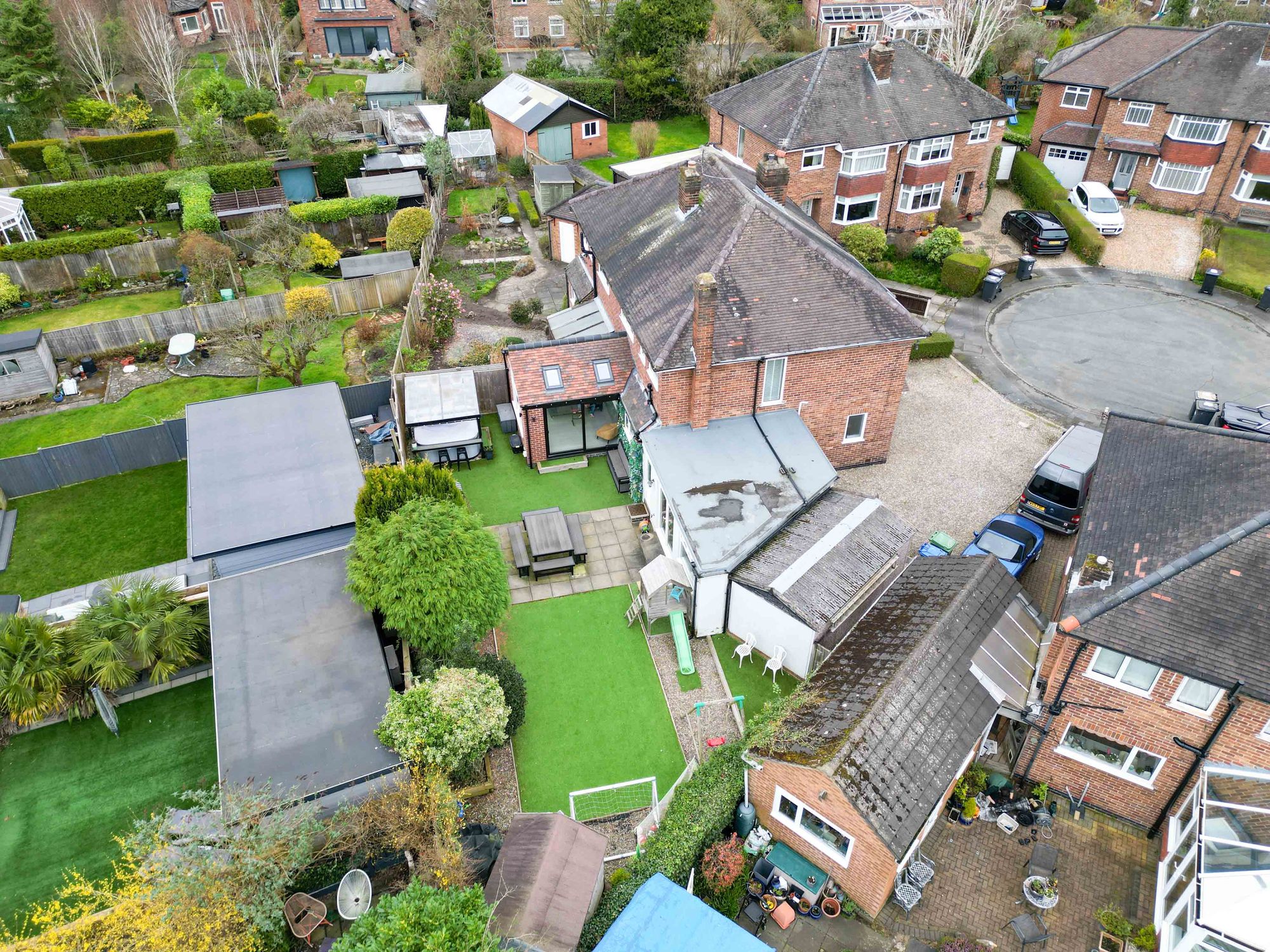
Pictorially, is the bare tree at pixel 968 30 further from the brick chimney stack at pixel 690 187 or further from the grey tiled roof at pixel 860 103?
the brick chimney stack at pixel 690 187

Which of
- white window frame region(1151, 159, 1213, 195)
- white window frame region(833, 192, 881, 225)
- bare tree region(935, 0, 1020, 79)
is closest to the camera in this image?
white window frame region(833, 192, 881, 225)

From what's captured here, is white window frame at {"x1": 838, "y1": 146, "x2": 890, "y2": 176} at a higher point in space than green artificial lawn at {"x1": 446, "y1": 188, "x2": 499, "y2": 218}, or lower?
higher

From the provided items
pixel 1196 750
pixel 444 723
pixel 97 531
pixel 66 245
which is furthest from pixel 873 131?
pixel 66 245

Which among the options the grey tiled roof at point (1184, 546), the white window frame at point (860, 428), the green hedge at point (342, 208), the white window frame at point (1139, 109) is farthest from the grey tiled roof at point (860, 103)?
the grey tiled roof at point (1184, 546)

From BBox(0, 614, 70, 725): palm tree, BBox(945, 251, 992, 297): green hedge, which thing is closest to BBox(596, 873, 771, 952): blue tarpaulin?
BBox(0, 614, 70, 725): palm tree

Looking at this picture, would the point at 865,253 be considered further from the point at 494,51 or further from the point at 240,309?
the point at 494,51

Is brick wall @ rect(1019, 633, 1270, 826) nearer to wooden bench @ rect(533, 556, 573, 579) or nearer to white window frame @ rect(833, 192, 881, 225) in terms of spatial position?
wooden bench @ rect(533, 556, 573, 579)
